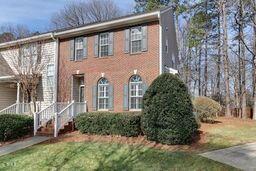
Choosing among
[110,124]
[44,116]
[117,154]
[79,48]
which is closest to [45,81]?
[79,48]

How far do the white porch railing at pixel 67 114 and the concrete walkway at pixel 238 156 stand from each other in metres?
8.09

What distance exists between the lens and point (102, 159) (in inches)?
436

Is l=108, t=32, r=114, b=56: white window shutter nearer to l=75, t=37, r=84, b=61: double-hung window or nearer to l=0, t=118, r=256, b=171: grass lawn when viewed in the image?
l=75, t=37, r=84, b=61: double-hung window

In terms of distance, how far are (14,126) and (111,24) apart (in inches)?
297

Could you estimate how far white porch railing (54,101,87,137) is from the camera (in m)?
16.5

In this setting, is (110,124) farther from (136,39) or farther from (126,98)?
(136,39)

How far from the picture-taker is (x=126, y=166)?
10.2 m

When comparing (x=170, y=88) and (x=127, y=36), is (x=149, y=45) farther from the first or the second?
(x=170, y=88)

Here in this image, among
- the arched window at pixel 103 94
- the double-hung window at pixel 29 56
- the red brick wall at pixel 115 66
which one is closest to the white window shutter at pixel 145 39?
the red brick wall at pixel 115 66

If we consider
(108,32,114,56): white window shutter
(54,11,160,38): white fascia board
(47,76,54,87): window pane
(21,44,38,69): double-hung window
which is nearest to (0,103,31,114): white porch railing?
(47,76,54,87): window pane

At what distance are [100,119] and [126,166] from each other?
5.50 meters

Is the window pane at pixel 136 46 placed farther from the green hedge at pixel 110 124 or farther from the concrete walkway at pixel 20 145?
the concrete walkway at pixel 20 145

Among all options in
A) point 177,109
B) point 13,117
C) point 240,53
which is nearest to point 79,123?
point 13,117

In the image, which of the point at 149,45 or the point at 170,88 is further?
the point at 149,45
